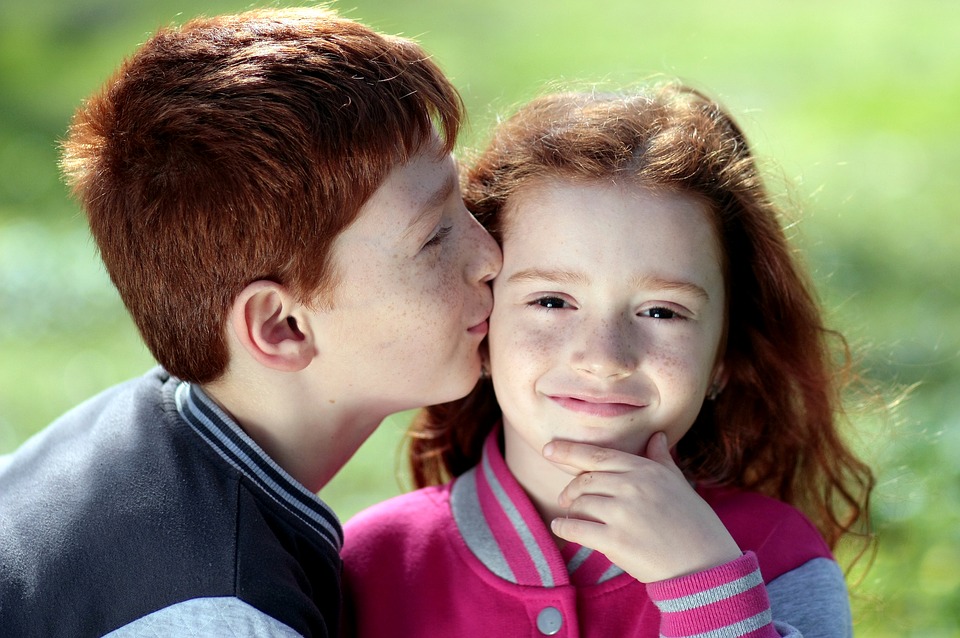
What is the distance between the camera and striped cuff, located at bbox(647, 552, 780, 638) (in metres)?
1.78

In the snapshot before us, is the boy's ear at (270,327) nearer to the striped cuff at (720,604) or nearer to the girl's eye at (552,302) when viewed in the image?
the girl's eye at (552,302)

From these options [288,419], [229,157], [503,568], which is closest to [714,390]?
[503,568]

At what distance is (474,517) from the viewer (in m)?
2.21

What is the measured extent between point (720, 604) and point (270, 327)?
3.03ft

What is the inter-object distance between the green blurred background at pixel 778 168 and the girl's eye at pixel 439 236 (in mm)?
485

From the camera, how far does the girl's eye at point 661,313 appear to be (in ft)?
6.66

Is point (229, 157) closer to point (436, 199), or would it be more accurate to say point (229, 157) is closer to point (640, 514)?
point (436, 199)

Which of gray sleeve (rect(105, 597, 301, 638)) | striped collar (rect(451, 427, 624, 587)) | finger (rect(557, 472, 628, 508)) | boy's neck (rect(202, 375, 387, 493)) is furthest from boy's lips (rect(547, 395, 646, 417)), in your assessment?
gray sleeve (rect(105, 597, 301, 638))

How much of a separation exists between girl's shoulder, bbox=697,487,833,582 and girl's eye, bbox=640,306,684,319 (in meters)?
0.40

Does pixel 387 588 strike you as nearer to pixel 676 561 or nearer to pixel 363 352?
pixel 363 352

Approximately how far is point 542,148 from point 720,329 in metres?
0.48

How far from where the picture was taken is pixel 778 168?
248 centimetres

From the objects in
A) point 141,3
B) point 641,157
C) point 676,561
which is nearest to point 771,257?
point 641,157

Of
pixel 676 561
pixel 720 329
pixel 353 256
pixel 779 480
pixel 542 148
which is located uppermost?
pixel 542 148
